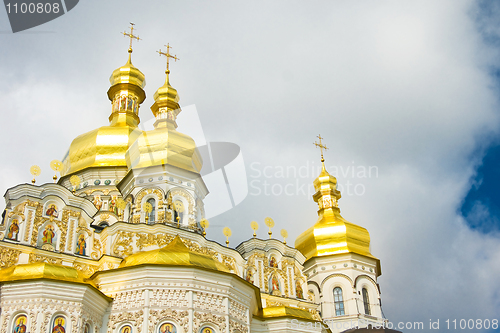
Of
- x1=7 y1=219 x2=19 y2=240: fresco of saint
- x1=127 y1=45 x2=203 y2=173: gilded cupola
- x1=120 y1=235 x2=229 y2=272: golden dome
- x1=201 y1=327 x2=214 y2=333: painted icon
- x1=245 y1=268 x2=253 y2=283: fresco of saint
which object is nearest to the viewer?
x1=201 y1=327 x2=214 y2=333: painted icon

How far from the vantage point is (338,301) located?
22953mm

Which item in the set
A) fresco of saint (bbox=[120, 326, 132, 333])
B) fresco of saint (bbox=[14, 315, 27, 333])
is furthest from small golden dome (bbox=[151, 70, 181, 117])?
fresco of saint (bbox=[14, 315, 27, 333])

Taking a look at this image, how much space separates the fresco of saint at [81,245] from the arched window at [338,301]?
10822 millimetres

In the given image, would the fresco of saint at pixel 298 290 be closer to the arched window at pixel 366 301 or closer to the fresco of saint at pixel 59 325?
the arched window at pixel 366 301

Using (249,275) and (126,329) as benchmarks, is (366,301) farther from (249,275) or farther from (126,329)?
(126,329)

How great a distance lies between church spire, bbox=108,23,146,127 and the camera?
2673cm

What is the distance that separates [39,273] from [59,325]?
4.62 feet

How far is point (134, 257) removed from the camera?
1552 centimetres

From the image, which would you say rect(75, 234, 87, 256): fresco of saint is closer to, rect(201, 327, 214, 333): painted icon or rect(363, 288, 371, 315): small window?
rect(201, 327, 214, 333): painted icon

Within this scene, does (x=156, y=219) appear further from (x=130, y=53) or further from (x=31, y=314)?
(x=130, y=53)

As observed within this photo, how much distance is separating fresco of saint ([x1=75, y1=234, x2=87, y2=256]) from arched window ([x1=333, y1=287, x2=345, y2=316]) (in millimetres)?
10822

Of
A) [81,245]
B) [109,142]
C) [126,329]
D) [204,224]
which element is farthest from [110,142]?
[126,329]

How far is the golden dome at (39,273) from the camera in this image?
13.8m

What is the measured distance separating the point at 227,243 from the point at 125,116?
10004 millimetres
